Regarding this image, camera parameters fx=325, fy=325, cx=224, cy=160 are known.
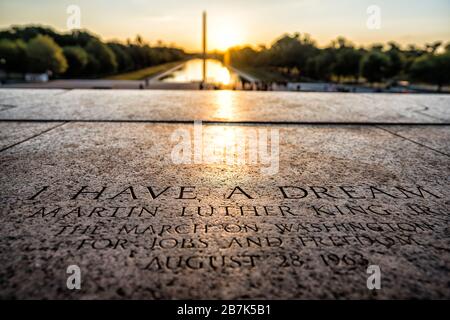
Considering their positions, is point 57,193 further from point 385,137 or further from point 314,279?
point 385,137

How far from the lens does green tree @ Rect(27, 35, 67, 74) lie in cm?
4409

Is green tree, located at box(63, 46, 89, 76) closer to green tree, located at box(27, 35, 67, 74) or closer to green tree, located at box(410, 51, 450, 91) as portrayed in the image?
green tree, located at box(27, 35, 67, 74)

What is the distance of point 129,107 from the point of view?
8.70 meters

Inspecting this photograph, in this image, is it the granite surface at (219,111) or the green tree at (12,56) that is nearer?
the granite surface at (219,111)

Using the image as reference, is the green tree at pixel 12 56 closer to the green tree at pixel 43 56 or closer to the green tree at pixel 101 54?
the green tree at pixel 43 56

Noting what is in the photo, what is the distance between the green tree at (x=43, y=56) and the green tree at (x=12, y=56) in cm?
216

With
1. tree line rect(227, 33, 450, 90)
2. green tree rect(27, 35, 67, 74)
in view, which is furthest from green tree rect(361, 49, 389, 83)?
green tree rect(27, 35, 67, 74)

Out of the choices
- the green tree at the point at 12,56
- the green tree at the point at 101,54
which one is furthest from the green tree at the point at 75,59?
the green tree at the point at 101,54

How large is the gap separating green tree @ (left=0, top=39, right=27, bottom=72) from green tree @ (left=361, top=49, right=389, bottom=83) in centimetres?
5058

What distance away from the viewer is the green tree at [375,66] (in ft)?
165

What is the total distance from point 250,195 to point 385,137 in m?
3.72

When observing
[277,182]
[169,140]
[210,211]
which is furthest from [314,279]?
[169,140]

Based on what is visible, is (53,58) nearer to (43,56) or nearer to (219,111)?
(43,56)
